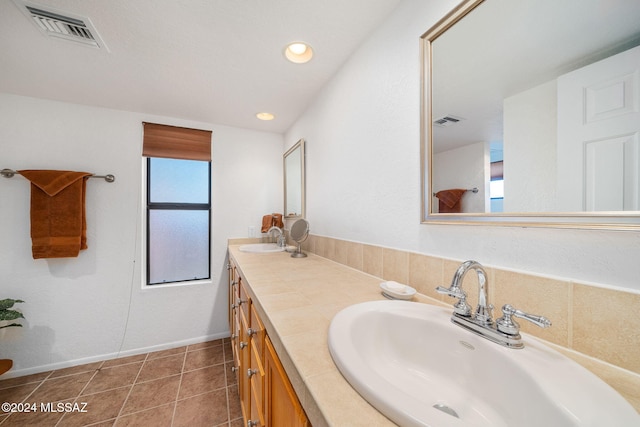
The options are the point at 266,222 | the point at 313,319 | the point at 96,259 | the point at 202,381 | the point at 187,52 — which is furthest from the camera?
the point at 266,222

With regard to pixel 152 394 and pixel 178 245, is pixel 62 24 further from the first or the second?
pixel 152 394

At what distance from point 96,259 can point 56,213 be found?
0.45m

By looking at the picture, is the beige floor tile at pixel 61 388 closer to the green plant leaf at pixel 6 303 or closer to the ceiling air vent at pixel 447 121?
the green plant leaf at pixel 6 303

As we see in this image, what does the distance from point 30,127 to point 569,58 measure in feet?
10.2

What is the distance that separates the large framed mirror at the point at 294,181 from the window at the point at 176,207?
789 mm

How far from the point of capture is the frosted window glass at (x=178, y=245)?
7.18ft

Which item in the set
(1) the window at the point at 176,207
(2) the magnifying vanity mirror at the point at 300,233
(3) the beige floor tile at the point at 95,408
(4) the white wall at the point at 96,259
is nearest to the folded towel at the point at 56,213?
(4) the white wall at the point at 96,259

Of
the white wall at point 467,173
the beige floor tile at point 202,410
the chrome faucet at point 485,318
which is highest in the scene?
the white wall at point 467,173

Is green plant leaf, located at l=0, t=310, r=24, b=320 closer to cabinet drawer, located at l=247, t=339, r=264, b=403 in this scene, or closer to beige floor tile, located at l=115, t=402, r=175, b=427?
beige floor tile, located at l=115, t=402, r=175, b=427

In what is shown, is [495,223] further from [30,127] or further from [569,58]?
[30,127]

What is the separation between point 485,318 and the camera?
545 millimetres

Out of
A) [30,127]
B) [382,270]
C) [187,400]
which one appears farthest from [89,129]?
[382,270]

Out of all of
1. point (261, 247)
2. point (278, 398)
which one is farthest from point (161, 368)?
point (278, 398)

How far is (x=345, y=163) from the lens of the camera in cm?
139
